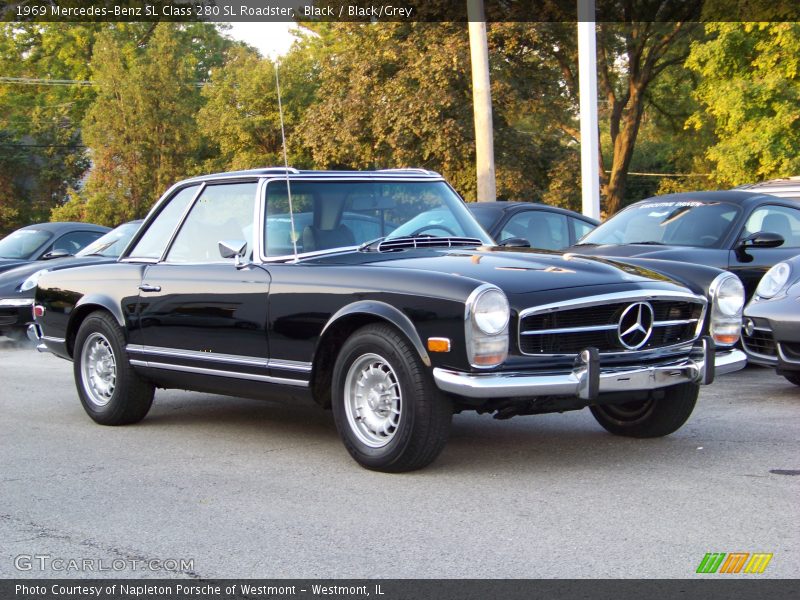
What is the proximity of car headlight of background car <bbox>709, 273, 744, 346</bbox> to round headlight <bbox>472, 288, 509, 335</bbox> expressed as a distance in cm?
166

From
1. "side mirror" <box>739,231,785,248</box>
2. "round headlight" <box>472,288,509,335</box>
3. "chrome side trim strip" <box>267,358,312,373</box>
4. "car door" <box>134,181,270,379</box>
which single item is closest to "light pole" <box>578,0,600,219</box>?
"side mirror" <box>739,231,785,248</box>

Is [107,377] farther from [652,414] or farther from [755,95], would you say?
[755,95]

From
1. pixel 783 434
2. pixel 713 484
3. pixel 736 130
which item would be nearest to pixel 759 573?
pixel 713 484

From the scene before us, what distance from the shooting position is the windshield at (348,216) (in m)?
6.79

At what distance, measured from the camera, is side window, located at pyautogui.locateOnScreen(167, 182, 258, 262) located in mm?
7070

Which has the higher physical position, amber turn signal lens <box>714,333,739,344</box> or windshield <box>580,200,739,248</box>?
windshield <box>580,200,739,248</box>

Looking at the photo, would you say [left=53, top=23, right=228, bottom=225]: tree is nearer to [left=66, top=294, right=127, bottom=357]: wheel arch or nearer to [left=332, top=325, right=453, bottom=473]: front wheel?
[left=66, top=294, right=127, bottom=357]: wheel arch

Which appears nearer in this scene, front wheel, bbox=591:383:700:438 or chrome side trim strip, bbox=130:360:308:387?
chrome side trim strip, bbox=130:360:308:387

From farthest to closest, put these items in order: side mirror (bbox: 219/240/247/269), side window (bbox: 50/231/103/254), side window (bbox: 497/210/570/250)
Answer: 1. side window (bbox: 50/231/103/254)
2. side window (bbox: 497/210/570/250)
3. side mirror (bbox: 219/240/247/269)

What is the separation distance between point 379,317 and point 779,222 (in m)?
5.79

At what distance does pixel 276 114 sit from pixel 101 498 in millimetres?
37064

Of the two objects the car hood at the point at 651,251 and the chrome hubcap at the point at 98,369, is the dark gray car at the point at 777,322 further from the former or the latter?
the chrome hubcap at the point at 98,369

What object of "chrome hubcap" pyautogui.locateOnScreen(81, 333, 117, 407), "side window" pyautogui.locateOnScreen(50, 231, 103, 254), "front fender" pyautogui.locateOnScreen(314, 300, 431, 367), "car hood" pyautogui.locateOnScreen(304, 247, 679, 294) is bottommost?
"chrome hubcap" pyautogui.locateOnScreen(81, 333, 117, 407)

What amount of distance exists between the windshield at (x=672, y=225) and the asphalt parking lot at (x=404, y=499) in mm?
2249
